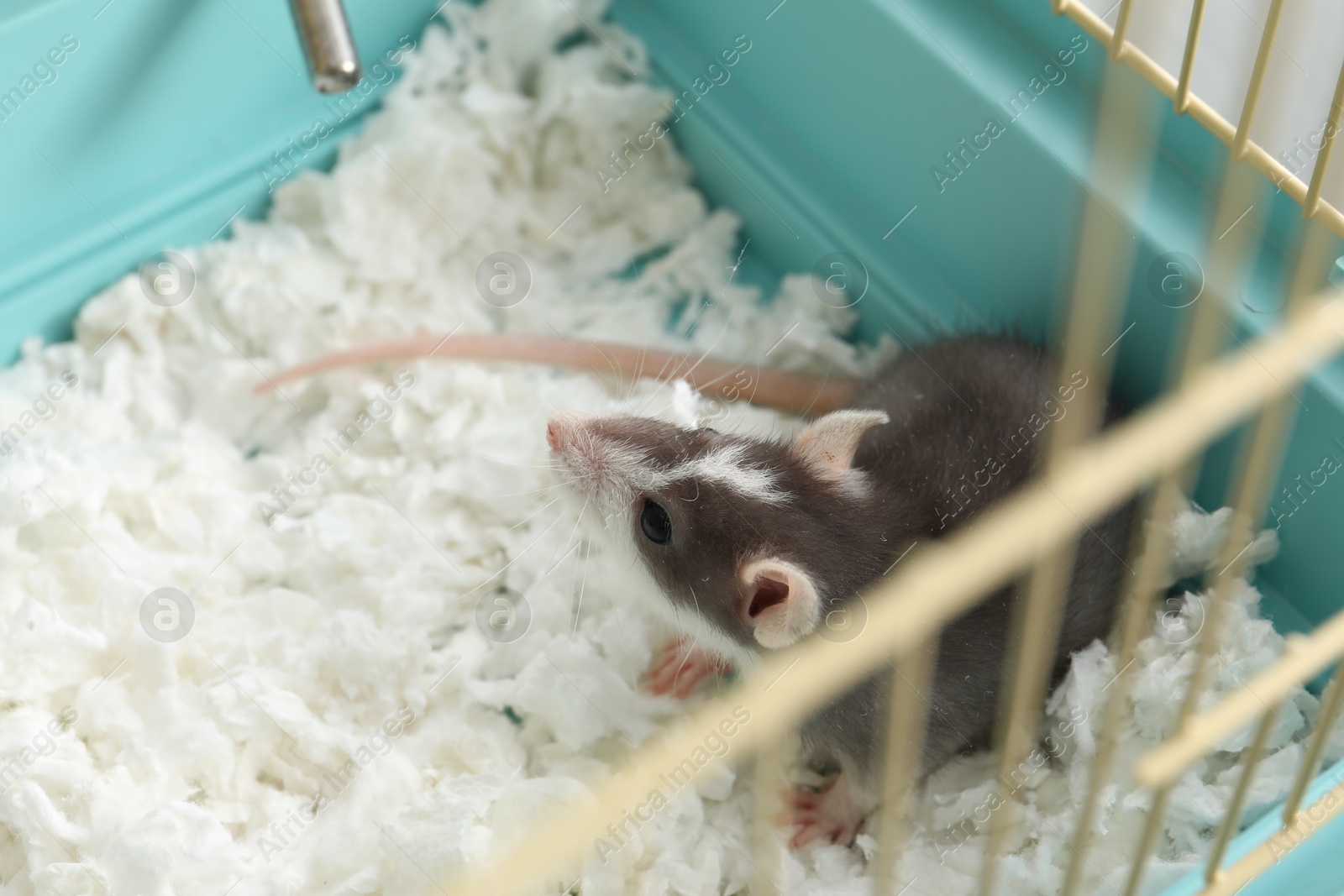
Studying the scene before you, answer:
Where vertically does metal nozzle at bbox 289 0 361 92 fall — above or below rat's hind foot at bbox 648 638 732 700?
above

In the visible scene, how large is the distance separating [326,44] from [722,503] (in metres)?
0.91

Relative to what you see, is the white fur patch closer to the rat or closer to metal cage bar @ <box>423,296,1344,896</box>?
the rat

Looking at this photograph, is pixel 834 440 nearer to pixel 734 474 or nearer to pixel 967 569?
pixel 734 474

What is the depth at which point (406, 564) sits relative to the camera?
7.18ft

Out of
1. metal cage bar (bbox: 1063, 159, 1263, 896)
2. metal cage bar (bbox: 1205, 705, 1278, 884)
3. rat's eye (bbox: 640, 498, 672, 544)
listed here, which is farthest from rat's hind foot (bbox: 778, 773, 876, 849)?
metal cage bar (bbox: 1205, 705, 1278, 884)

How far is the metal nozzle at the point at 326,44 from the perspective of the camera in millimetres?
1978

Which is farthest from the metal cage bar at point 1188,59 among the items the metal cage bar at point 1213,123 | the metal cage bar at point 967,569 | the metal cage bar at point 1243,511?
the metal cage bar at point 967,569

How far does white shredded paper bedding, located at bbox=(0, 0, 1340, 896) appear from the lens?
1.82 m

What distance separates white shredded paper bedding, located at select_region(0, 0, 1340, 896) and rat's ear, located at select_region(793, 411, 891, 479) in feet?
0.89

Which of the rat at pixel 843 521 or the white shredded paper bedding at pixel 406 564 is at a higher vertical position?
the rat at pixel 843 521

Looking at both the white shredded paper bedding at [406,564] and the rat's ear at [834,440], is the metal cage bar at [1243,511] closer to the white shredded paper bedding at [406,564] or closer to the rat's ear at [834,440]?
the white shredded paper bedding at [406,564]

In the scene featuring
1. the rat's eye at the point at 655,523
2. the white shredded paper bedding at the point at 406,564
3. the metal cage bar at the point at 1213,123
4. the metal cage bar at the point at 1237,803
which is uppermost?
the metal cage bar at the point at 1213,123

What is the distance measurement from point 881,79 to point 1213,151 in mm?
573

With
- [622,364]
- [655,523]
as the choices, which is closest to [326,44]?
Result: [622,364]
